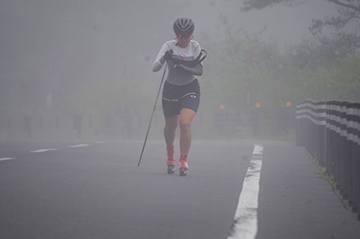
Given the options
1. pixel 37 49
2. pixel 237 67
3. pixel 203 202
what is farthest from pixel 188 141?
pixel 37 49

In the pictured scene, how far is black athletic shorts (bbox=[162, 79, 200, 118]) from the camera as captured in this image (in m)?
9.47

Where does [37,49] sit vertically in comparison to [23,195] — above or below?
above

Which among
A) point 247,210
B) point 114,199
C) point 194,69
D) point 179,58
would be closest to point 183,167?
point 194,69

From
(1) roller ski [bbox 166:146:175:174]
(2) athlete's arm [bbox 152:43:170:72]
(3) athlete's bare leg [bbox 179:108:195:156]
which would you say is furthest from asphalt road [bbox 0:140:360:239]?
(2) athlete's arm [bbox 152:43:170:72]

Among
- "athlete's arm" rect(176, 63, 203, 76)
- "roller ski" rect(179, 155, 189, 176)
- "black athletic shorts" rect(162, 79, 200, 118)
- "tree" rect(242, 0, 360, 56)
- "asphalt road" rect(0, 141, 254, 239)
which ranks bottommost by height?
"asphalt road" rect(0, 141, 254, 239)

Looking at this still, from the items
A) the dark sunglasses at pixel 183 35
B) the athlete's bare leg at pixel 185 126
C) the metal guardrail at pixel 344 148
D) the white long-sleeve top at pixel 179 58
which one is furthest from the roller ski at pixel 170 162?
the metal guardrail at pixel 344 148

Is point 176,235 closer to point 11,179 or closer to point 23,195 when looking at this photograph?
point 23,195

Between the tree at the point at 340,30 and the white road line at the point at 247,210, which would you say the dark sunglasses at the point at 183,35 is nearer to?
the white road line at the point at 247,210

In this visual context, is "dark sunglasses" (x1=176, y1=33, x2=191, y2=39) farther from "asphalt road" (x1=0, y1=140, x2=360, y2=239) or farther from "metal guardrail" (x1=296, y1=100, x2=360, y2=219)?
"metal guardrail" (x1=296, y1=100, x2=360, y2=219)

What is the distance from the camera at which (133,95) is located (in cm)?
4300

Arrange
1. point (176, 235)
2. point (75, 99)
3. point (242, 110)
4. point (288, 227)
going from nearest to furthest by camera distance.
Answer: point (176, 235) < point (288, 227) < point (242, 110) < point (75, 99)

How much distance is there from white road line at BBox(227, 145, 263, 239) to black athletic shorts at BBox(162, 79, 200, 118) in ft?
3.93

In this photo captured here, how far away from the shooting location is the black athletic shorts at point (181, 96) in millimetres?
9469

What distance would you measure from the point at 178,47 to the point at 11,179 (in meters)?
2.77
